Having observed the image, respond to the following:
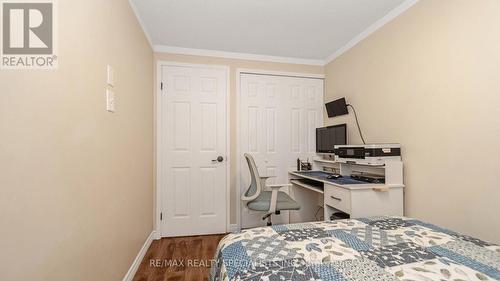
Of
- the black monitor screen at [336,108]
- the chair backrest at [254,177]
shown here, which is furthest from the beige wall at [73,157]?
the black monitor screen at [336,108]

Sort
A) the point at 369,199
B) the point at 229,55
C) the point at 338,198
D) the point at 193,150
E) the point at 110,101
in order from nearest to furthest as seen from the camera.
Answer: the point at 110,101 → the point at 369,199 → the point at 338,198 → the point at 193,150 → the point at 229,55

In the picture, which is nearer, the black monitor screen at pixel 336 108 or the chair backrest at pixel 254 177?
the chair backrest at pixel 254 177

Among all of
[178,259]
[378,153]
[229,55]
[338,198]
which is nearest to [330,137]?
[378,153]

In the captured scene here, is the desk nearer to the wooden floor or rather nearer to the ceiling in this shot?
the wooden floor

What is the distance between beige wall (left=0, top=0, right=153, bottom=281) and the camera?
75cm

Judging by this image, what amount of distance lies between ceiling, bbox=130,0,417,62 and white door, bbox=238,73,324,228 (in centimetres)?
47

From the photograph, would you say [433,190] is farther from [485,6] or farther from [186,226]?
[186,226]

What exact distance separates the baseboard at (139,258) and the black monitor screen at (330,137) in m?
2.41

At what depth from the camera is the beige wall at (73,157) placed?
0.75 m

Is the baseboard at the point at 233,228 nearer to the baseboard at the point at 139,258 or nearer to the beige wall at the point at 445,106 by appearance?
the baseboard at the point at 139,258

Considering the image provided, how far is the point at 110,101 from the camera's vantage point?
1436 millimetres

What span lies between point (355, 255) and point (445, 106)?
143 cm

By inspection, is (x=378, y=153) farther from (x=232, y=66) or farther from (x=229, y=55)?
(x=229, y=55)

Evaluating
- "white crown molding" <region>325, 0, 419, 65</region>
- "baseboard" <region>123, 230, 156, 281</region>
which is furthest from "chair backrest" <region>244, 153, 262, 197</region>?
"white crown molding" <region>325, 0, 419, 65</region>
